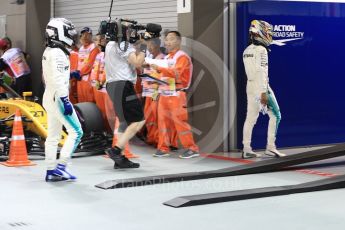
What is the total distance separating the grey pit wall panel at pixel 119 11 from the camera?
11.5 meters

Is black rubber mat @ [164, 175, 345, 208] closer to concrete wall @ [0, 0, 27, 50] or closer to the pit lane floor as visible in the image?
the pit lane floor

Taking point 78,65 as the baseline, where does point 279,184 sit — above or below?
below

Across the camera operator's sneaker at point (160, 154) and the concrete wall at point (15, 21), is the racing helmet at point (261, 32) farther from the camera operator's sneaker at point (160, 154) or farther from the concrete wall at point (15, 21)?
the concrete wall at point (15, 21)

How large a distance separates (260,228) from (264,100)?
13.6 feet

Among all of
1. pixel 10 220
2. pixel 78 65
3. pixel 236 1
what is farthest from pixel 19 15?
pixel 10 220

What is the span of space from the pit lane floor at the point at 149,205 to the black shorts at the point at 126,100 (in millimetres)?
745

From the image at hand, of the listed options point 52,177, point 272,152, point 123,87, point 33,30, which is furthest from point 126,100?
point 33,30

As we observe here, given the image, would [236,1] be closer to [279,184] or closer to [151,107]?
[151,107]

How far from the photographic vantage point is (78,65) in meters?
12.4

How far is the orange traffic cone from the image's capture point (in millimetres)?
8812

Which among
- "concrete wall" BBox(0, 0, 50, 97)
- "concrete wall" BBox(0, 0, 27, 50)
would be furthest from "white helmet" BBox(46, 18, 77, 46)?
"concrete wall" BBox(0, 0, 27, 50)

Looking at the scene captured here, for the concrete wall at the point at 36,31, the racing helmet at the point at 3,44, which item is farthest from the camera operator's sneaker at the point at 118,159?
the racing helmet at the point at 3,44

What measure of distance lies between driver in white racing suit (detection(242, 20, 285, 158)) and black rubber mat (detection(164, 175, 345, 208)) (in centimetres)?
234

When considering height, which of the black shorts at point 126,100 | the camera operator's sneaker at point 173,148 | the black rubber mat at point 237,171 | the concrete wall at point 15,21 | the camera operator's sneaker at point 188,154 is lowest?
the camera operator's sneaker at point 173,148
